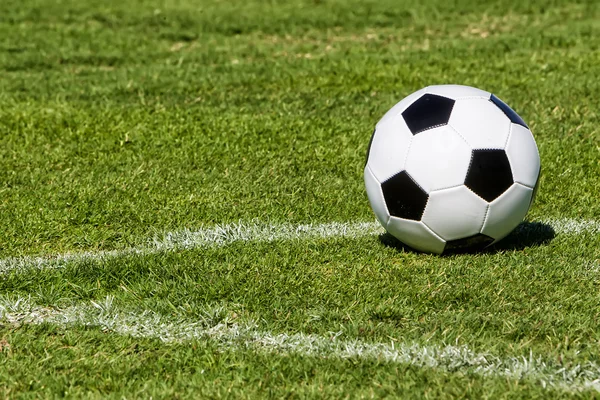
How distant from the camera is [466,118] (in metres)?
4.22

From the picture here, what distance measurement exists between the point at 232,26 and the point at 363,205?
609 cm

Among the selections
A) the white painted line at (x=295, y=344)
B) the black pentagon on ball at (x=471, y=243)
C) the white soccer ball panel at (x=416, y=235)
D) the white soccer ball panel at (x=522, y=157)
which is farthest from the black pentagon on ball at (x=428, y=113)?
the white painted line at (x=295, y=344)

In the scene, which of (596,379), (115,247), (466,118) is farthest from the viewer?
(115,247)

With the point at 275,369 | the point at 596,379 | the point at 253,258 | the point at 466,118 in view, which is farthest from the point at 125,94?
the point at 596,379

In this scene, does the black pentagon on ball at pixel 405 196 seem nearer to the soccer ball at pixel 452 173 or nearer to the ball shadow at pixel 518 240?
the soccer ball at pixel 452 173

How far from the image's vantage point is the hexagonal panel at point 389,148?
424 cm

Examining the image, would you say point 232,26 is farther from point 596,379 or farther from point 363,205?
point 596,379

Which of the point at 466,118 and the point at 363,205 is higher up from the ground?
the point at 466,118

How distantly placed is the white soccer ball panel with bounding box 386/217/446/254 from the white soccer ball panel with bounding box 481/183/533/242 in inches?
10.1

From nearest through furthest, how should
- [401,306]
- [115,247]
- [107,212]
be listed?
[401,306] < [115,247] < [107,212]

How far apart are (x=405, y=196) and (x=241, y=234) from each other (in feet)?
3.52

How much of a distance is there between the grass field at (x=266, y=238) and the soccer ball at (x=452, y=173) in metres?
0.20

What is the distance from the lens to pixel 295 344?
349cm

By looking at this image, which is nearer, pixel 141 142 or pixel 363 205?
pixel 363 205
